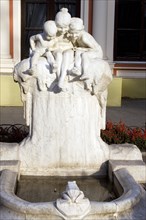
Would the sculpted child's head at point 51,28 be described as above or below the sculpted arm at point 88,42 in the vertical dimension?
above

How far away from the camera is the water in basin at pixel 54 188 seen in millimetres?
3936

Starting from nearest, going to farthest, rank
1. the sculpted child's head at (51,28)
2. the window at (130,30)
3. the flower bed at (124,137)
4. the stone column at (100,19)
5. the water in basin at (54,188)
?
1. the water in basin at (54,188)
2. the sculpted child's head at (51,28)
3. the flower bed at (124,137)
4. the stone column at (100,19)
5. the window at (130,30)

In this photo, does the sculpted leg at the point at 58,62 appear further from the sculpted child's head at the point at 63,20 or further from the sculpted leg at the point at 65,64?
the sculpted child's head at the point at 63,20

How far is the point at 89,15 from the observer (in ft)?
38.5

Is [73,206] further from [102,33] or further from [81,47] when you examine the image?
[102,33]

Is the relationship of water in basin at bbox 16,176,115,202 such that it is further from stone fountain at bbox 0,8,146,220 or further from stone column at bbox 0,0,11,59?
stone column at bbox 0,0,11,59

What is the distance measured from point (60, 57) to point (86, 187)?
1.15 meters

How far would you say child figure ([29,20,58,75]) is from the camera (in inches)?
162

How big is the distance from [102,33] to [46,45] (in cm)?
754

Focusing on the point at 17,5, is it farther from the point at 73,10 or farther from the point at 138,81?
the point at 138,81

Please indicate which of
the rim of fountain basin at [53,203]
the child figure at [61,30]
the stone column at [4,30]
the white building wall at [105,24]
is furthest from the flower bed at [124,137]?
the stone column at [4,30]

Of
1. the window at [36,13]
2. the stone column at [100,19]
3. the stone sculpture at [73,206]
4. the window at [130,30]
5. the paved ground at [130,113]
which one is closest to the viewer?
the stone sculpture at [73,206]

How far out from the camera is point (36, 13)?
1225 cm

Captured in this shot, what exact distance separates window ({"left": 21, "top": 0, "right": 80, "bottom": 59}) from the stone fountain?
25.9 feet
